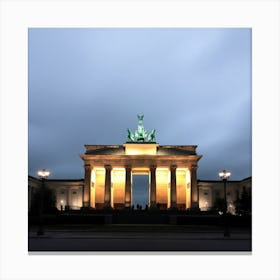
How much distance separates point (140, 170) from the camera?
81250mm

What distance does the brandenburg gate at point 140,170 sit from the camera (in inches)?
2982

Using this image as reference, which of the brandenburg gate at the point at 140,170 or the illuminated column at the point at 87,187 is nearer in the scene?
the illuminated column at the point at 87,187

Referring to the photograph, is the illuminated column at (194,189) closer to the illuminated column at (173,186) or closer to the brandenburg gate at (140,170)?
the brandenburg gate at (140,170)

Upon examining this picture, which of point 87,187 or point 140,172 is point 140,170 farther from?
point 87,187
